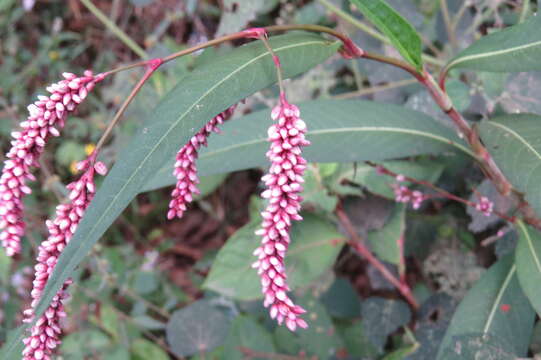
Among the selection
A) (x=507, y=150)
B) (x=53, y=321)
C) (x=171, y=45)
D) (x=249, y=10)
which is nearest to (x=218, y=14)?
(x=171, y=45)

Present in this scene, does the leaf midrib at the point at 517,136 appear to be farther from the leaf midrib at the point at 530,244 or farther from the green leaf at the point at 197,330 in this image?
the green leaf at the point at 197,330

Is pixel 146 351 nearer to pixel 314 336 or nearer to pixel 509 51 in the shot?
pixel 314 336

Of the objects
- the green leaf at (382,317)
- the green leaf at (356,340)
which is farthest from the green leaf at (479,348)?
the green leaf at (356,340)

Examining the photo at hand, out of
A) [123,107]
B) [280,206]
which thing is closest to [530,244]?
[280,206]

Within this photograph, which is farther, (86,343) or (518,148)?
(86,343)

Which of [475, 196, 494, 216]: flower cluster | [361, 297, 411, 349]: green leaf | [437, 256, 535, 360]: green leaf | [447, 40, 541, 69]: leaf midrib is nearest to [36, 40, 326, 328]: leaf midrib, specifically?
[447, 40, 541, 69]: leaf midrib

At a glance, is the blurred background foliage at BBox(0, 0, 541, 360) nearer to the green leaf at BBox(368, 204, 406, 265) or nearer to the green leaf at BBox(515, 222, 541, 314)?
the green leaf at BBox(368, 204, 406, 265)

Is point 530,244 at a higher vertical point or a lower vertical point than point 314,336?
lower
